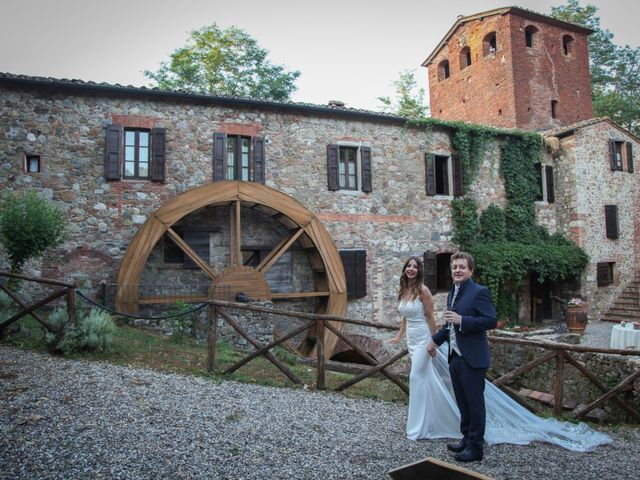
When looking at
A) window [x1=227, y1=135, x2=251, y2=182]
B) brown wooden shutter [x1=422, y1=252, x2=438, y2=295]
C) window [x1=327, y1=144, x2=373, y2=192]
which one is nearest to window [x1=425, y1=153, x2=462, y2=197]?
brown wooden shutter [x1=422, y1=252, x2=438, y2=295]

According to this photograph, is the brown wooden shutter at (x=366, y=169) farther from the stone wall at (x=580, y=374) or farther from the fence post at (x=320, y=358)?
the fence post at (x=320, y=358)

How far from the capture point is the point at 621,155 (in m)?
14.6

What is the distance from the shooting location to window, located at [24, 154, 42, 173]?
8836mm

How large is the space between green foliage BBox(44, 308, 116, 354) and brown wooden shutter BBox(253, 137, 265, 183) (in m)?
4.91

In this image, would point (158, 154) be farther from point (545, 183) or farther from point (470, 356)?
point (545, 183)

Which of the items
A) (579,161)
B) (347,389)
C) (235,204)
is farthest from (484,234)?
(347,389)

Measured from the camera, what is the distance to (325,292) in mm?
10102

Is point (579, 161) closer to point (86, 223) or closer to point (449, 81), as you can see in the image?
point (449, 81)

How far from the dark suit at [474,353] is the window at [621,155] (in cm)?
1370

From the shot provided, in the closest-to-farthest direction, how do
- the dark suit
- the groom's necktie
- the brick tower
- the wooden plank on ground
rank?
the wooden plank on ground, the dark suit, the groom's necktie, the brick tower

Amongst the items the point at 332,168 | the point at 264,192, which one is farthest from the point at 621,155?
the point at 264,192

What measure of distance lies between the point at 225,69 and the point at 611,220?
14551 mm

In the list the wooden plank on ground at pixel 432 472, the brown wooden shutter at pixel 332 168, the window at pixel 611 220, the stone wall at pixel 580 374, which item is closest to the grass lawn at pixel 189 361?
the stone wall at pixel 580 374

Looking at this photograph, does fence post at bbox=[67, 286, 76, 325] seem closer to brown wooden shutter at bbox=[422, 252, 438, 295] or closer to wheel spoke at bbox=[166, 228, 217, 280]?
wheel spoke at bbox=[166, 228, 217, 280]
